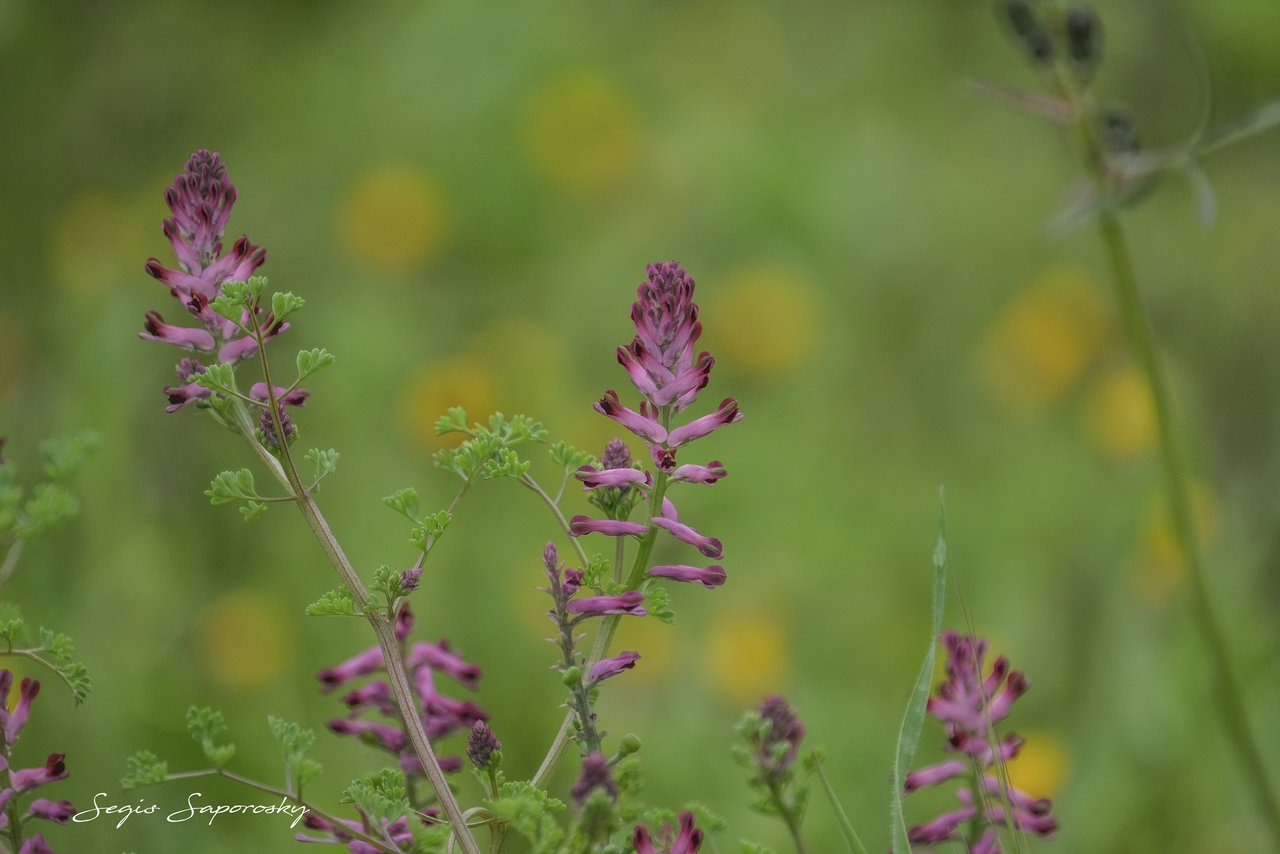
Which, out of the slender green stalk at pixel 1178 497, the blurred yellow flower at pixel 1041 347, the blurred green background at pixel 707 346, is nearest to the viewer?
the slender green stalk at pixel 1178 497

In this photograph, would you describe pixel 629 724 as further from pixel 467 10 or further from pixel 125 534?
pixel 467 10

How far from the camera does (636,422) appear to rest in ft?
3.16

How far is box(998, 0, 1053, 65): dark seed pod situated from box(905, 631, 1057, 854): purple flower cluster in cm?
83

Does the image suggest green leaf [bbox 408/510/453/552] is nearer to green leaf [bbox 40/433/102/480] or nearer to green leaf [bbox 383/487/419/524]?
green leaf [bbox 383/487/419/524]

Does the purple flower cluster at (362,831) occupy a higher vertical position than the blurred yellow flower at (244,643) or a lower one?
higher

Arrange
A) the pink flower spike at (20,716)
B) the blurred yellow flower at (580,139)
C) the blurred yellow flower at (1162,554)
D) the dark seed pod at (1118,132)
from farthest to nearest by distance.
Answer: the blurred yellow flower at (580,139)
the blurred yellow flower at (1162,554)
the dark seed pod at (1118,132)
the pink flower spike at (20,716)

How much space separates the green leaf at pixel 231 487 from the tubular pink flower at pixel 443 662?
24 centimetres

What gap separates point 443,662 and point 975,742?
1.50ft

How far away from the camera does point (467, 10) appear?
474cm

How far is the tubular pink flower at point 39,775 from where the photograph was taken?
97cm

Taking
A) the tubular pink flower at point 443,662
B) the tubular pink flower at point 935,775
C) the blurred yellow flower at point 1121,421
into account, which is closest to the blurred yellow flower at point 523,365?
the blurred yellow flower at point 1121,421

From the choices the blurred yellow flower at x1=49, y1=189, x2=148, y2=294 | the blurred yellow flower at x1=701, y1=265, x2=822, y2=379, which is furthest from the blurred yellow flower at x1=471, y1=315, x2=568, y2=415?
the blurred yellow flower at x1=49, y1=189, x2=148, y2=294

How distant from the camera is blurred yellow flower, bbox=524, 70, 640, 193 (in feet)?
13.4

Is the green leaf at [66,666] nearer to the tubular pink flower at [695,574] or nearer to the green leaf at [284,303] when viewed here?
the green leaf at [284,303]
